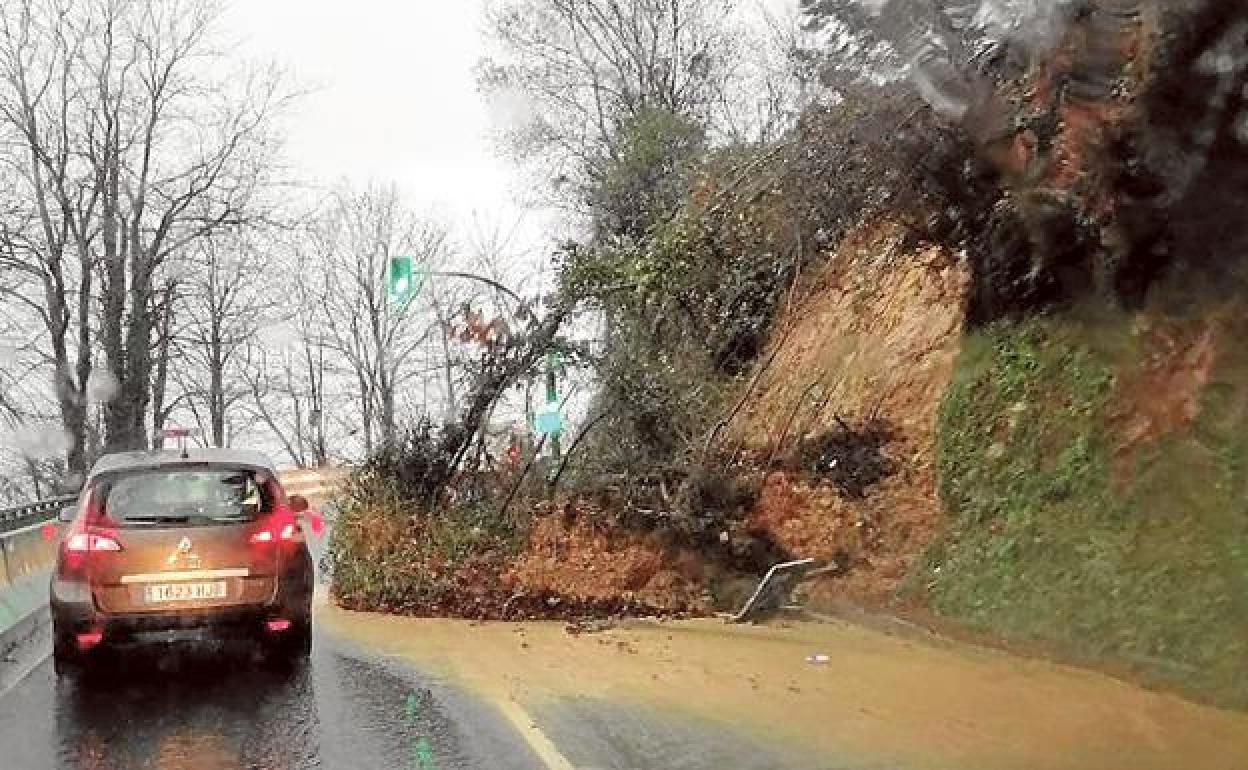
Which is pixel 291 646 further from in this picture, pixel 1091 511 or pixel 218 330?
pixel 218 330

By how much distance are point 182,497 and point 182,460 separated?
324 mm

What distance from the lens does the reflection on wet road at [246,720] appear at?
6980 millimetres

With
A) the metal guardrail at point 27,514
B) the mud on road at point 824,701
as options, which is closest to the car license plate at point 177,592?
the mud on road at point 824,701

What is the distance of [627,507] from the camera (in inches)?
527

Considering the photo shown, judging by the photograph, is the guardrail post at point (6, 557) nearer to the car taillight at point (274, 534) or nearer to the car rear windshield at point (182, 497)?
the car rear windshield at point (182, 497)

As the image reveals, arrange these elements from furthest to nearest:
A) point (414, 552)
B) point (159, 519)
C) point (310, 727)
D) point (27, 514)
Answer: point (27, 514)
point (414, 552)
point (159, 519)
point (310, 727)

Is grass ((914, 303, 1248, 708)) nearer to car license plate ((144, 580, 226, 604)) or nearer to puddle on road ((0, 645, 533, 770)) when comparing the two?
puddle on road ((0, 645, 533, 770))

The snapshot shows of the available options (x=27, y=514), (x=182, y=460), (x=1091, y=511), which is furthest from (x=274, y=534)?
(x=27, y=514)

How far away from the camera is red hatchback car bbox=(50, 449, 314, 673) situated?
9.09 meters

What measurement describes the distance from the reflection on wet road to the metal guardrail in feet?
26.2

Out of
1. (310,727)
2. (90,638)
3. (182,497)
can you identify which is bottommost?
(310,727)

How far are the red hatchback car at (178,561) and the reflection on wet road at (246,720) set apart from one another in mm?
382

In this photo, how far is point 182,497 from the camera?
977 centimetres

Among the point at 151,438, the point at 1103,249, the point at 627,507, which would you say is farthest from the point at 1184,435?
the point at 151,438
